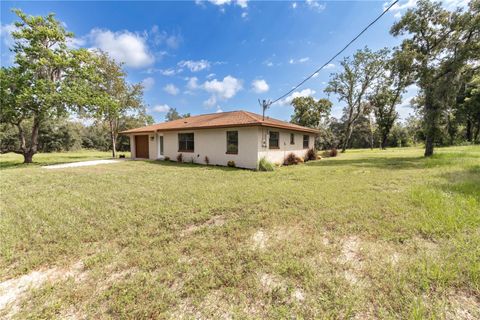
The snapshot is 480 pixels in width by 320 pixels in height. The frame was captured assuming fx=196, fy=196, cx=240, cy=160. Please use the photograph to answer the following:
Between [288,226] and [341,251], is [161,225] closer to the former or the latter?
[288,226]

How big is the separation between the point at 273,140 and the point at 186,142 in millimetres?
5695

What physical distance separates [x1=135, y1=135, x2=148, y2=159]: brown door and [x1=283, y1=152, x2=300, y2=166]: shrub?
11.0 metres

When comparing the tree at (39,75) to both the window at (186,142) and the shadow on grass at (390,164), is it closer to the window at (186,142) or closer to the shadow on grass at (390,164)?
the window at (186,142)

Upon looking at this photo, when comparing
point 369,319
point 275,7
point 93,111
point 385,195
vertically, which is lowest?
point 369,319

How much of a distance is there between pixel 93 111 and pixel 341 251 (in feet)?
57.8

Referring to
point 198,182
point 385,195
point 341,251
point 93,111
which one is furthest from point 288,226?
point 93,111

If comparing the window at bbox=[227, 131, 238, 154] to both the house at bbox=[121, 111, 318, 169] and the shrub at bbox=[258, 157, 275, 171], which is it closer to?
the house at bbox=[121, 111, 318, 169]

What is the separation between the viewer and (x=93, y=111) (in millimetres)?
14477

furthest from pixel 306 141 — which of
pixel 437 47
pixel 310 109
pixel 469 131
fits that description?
pixel 469 131

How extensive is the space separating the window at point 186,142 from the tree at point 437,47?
13860mm

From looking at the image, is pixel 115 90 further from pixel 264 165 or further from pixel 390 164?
pixel 390 164

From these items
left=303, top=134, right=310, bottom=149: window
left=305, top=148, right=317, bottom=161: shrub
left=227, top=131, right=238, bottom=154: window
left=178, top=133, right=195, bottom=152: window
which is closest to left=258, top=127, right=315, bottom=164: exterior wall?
left=303, top=134, right=310, bottom=149: window

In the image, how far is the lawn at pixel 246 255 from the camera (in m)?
1.97

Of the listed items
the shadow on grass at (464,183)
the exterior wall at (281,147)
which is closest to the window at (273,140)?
the exterior wall at (281,147)
